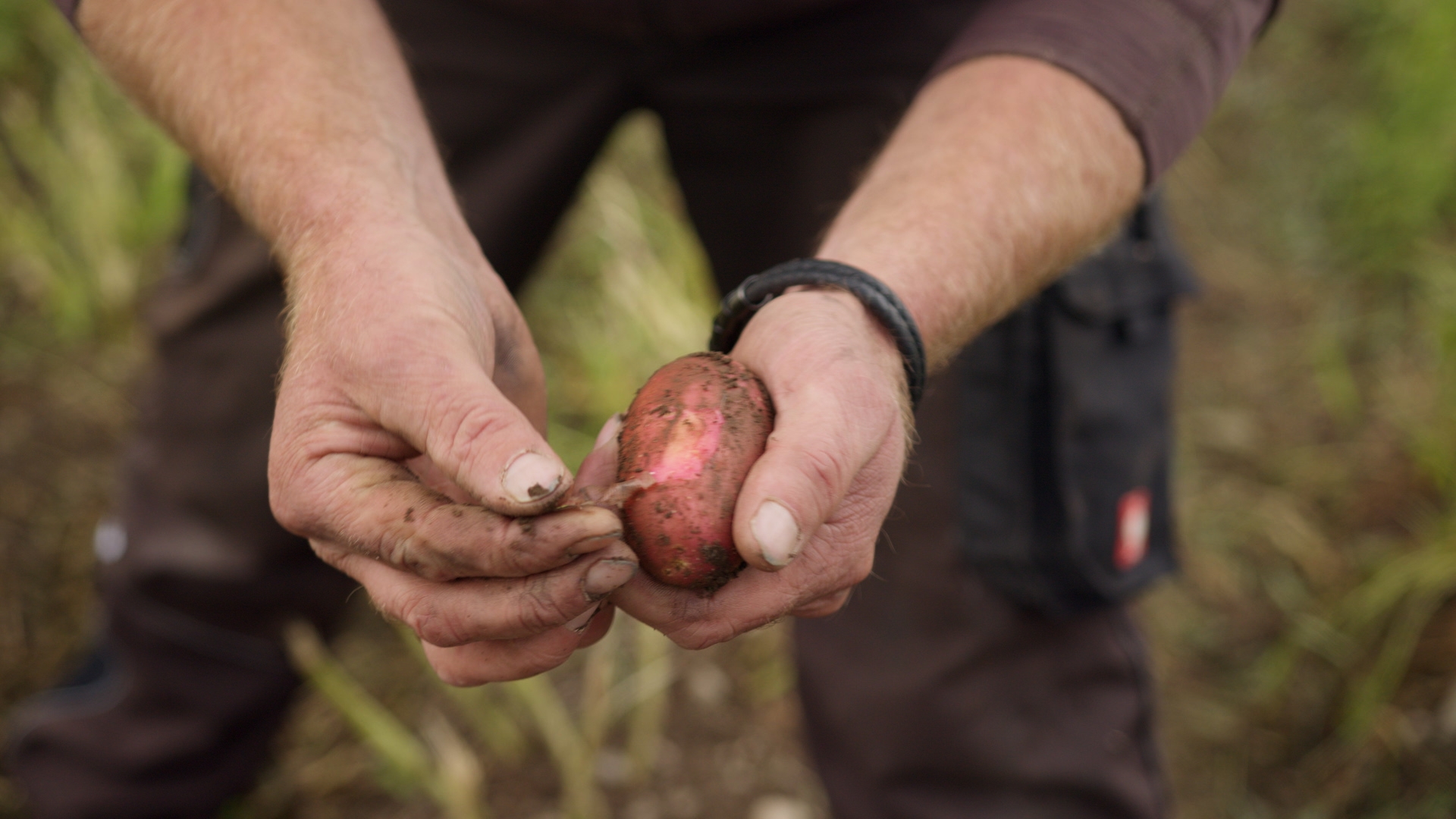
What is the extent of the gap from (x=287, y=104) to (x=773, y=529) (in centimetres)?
92

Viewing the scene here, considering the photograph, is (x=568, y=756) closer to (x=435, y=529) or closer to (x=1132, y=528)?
(x=1132, y=528)

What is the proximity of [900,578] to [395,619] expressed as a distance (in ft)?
3.25

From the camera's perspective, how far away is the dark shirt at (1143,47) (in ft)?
4.66

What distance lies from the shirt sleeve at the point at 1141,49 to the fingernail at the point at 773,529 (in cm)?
82

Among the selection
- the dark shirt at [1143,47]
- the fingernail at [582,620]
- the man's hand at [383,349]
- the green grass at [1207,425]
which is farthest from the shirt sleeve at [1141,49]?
the green grass at [1207,425]

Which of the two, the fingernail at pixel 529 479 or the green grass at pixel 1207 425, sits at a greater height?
the fingernail at pixel 529 479

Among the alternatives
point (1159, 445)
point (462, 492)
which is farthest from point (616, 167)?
point (462, 492)

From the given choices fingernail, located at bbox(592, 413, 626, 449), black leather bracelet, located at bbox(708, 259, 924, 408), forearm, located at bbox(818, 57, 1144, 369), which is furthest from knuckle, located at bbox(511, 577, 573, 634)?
forearm, located at bbox(818, 57, 1144, 369)

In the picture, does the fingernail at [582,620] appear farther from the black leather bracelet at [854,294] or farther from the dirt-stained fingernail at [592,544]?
the black leather bracelet at [854,294]

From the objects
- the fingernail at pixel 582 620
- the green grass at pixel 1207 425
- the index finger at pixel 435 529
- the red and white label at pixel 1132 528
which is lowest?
the green grass at pixel 1207 425

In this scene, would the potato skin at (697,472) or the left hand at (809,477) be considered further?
the potato skin at (697,472)

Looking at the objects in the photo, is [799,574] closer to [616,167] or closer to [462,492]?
[462,492]

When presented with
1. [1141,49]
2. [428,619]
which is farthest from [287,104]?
[1141,49]

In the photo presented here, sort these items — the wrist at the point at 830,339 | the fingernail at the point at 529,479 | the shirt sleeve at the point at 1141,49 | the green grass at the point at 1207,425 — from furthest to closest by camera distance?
the green grass at the point at 1207,425 → the shirt sleeve at the point at 1141,49 → the wrist at the point at 830,339 → the fingernail at the point at 529,479
